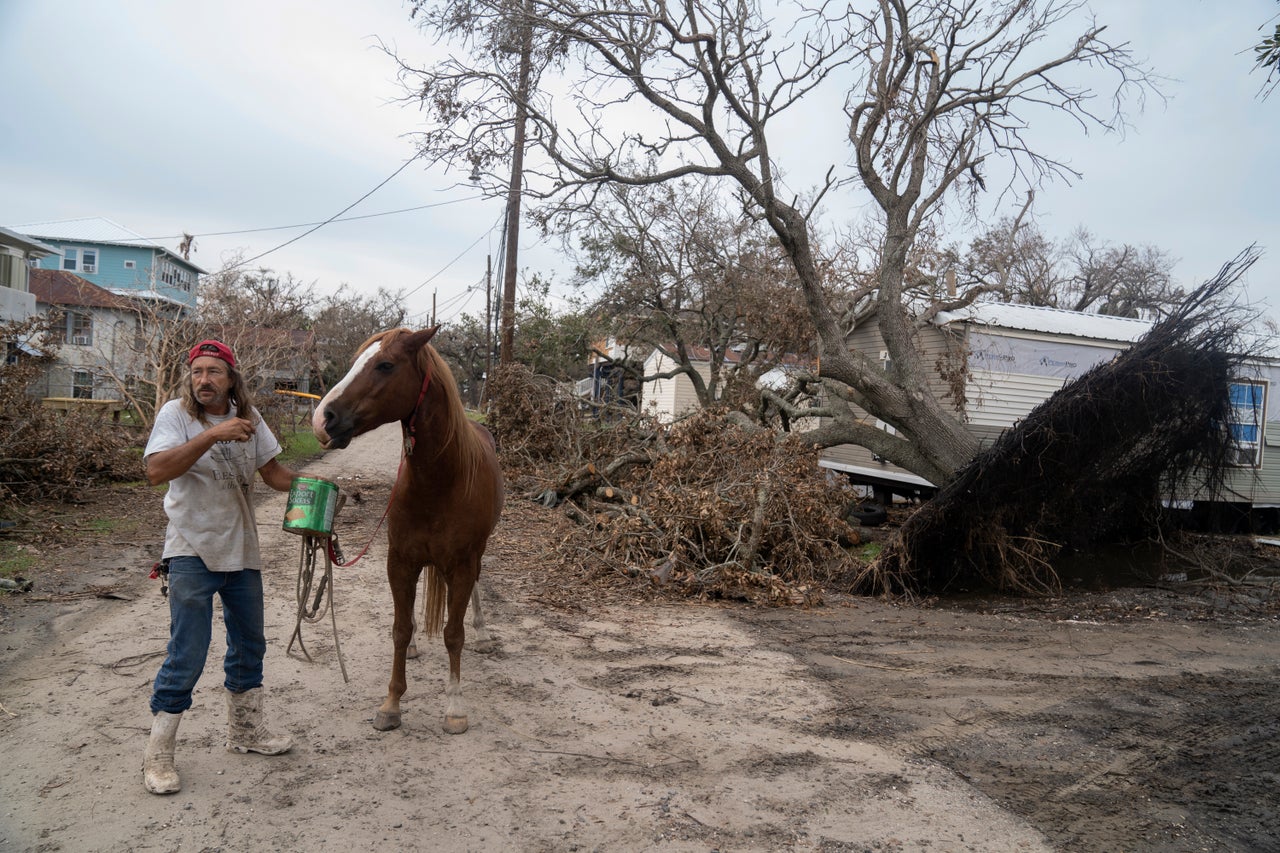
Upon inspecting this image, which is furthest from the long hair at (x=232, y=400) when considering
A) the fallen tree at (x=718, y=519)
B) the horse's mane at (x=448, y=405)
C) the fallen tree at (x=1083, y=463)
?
the fallen tree at (x=1083, y=463)

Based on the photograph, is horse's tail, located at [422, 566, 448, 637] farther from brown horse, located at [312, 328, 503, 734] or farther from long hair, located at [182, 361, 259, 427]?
long hair, located at [182, 361, 259, 427]

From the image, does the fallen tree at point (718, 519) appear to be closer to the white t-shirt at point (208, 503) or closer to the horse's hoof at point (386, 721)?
the horse's hoof at point (386, 721)

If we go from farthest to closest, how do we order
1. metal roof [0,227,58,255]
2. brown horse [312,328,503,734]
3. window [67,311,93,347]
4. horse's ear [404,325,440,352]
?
window [67,311,93,347] → metal roof [0,227,58,255] → horse's ear [404,325,440,352] → brown horse [312,328,503,734]

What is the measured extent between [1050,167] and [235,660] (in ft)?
42.6

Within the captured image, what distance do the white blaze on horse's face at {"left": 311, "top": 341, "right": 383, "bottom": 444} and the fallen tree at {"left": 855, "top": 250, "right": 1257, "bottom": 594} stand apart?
5.24 m

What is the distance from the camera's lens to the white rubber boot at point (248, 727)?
3270 mm

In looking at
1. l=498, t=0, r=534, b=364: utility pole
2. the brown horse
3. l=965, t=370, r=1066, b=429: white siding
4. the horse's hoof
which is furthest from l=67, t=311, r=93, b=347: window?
the horse's hoof

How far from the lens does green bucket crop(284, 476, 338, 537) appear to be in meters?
3.40

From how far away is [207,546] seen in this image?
9.89 feet

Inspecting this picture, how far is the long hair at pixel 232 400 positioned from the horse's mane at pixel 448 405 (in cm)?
50

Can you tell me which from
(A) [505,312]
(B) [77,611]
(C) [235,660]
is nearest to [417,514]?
(C) [235,660]

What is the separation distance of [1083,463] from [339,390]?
6.61 meters

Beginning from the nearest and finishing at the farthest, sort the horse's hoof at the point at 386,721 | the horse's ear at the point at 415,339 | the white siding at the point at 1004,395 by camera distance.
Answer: the horse's ear at the point at 415,339 → the horse's hoof at the point at 386,721 → the white siding at the point at 1004,395

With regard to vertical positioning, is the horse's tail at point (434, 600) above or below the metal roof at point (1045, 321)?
below
